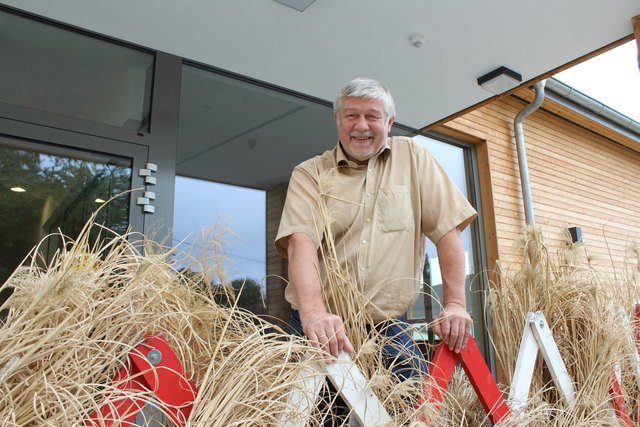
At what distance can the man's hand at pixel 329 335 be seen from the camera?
772 mm

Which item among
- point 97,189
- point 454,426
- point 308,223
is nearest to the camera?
point 454,426

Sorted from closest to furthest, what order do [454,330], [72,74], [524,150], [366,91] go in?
[454,330]
[366,91]
[72,74]
[524,150]

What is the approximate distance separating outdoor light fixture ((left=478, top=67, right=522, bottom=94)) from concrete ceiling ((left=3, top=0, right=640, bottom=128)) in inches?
1.8

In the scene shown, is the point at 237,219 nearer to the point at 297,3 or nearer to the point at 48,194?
the point at 48,194

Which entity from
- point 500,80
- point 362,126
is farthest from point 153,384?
point 500,80

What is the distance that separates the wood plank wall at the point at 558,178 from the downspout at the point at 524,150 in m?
0.07

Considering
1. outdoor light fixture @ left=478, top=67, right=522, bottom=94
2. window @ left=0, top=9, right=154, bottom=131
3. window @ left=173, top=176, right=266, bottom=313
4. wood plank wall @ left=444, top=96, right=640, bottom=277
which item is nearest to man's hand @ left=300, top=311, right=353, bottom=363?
window @ left=173, top=176, right=266, bottom=313

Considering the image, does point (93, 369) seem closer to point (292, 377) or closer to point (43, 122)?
point (292, 377)

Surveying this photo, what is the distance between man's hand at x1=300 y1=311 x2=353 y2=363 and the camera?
772 millimetres

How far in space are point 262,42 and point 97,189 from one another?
1.24m

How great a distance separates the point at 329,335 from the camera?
2.57ft

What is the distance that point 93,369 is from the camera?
58 centimetres

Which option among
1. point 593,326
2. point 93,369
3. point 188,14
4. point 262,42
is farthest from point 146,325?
point 262,42

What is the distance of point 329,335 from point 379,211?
1.58ft
